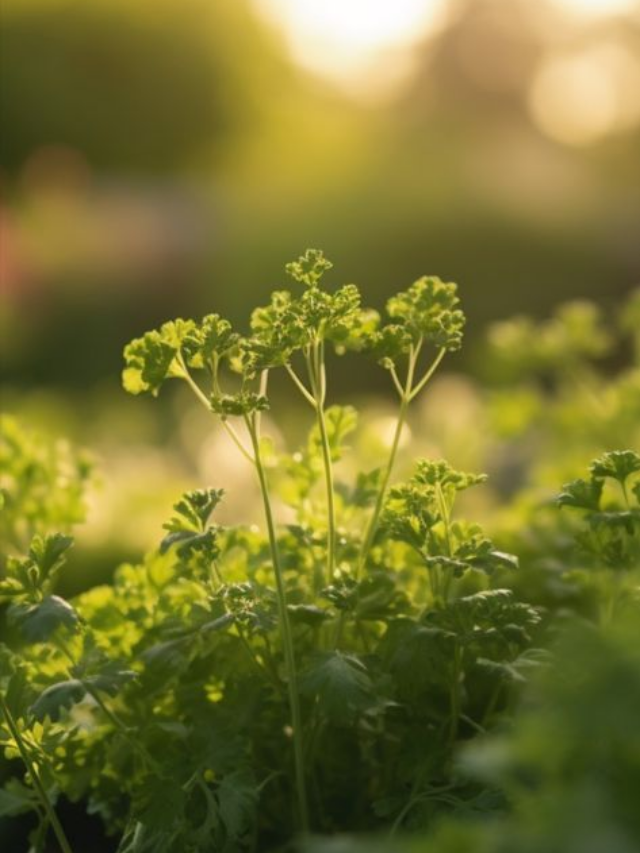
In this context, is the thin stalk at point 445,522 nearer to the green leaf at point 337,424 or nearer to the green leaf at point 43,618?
the green leaf at point 337,424

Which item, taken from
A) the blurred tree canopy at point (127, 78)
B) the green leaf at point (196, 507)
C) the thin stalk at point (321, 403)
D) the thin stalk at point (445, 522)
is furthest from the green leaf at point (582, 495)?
the blurred tree canopy at point (127, 78)

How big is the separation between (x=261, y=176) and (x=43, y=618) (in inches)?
705

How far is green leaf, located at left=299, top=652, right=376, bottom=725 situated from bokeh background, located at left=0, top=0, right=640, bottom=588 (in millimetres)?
3400

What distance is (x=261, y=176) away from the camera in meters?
18.4

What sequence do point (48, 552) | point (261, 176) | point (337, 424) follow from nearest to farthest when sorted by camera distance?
point (48, 552), point (337, 424), point (261, 176)


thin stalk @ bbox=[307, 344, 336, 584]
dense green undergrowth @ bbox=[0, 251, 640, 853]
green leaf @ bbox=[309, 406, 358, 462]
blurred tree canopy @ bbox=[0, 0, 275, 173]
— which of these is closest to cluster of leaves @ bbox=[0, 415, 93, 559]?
dense green undergrowth @ bbox=[0, 251, 640, 853]

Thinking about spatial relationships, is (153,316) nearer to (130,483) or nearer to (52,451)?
(130,483)

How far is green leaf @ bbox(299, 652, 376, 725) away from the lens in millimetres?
1048

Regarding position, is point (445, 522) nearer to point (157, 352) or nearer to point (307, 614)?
point (307, 614)

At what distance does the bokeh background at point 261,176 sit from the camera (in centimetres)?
1135

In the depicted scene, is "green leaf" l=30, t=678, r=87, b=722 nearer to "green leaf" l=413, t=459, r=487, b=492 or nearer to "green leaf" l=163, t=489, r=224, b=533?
"green leaf" l=163, t=489, r=224, b=533

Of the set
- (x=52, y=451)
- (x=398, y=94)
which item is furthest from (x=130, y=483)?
(x=398, y=94)

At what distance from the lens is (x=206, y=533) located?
109 centimetres

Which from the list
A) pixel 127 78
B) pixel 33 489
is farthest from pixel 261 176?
pixel 33 489
